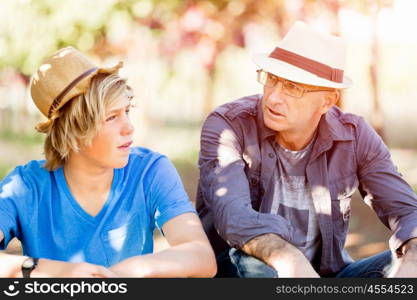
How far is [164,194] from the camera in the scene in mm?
3346

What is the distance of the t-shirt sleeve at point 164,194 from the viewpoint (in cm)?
331

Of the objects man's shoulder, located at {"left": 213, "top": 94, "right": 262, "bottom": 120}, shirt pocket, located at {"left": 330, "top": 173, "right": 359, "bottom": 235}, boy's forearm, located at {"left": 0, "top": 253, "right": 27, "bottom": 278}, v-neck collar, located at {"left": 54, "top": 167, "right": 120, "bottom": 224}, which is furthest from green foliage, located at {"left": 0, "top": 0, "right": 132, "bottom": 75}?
boy's forearm, located at {"left": 0, "top": 253, "right": 27, "bottom": 278}

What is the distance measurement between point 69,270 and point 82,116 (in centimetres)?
67

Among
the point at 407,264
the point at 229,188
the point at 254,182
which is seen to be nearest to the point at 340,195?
the point at 254,182

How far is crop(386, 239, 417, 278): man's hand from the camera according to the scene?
3.39 meters

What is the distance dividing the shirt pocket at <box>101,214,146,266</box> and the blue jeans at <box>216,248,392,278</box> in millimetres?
457

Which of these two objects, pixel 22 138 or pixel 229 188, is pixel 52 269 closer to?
pixel 229 188

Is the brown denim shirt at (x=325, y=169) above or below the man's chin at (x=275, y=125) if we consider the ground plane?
below

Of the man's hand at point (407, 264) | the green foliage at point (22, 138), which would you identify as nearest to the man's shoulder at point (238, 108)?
the man's hand at point (407, 264)

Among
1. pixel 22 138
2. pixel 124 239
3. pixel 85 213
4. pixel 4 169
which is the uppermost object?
pixel 85 213

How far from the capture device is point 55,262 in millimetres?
3006

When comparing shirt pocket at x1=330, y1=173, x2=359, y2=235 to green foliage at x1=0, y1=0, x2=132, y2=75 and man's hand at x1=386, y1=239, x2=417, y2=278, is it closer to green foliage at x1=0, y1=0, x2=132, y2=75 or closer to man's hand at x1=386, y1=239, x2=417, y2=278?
man's hand at x1=386, y1=239, x2=417, y2=278

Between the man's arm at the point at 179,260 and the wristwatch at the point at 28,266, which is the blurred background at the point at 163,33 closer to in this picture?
the man's arm at the point at 179,260

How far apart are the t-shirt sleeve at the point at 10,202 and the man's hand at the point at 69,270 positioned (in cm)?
28
